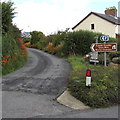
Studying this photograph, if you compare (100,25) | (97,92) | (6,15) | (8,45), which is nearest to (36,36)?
(100,25)

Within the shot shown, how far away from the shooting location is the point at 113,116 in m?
5.96

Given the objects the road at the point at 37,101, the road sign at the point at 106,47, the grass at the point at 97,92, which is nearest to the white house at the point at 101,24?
the road sign at the point at 106,47

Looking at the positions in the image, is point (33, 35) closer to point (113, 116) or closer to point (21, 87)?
point (21, 87)

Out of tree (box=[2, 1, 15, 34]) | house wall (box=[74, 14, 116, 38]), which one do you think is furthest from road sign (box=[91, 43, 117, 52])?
house wall (box=[74, 14, 116, 38])

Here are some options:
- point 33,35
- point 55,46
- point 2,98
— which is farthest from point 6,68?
point 33,35

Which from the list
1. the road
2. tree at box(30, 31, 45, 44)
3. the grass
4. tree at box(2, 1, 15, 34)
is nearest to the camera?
the road

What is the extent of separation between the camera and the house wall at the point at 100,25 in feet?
119

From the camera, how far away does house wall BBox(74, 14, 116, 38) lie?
1432 inches

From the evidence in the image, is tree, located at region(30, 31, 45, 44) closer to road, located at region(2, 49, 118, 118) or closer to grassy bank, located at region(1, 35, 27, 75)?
grassy bank, located at region(1, 35, 27, 75)

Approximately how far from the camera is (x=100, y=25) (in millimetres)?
37781

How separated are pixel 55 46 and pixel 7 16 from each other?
10090 mm

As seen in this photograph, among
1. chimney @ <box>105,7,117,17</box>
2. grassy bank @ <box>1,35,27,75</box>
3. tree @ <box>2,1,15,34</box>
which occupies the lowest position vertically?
grassy bank @ <box>1,35,27,75</box>

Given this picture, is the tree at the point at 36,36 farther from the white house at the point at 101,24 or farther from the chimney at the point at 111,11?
the chimney at the point at 111,11

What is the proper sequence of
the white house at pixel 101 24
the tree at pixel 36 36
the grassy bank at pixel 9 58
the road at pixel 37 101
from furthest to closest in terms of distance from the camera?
the white house at pixel 101 24 → the tree at pixel 36 36 → the grassy bank at pixel 9 58 → the road at pixel 37 101
